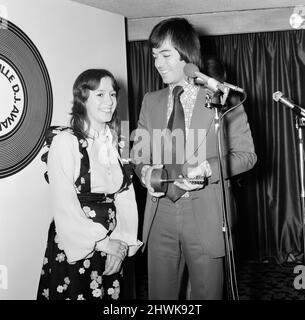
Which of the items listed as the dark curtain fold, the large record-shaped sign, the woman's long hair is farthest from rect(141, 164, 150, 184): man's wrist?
the dark curtain fold

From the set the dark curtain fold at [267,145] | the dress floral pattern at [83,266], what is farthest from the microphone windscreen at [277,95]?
the dark curtain fold at [267,145]

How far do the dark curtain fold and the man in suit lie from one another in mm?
2238

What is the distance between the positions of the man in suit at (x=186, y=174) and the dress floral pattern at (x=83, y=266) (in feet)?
0.81

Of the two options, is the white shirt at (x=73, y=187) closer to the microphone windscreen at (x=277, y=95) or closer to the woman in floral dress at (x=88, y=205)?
the woman in floral dress at (x=88, y=205)

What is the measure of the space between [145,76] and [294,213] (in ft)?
6.59

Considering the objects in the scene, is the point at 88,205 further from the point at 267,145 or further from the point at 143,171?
the point at 267,145

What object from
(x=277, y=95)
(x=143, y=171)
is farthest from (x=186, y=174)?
(x=277, y=95)

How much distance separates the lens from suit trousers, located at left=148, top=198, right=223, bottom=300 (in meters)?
1.81

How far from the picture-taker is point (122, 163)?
7.38 ft

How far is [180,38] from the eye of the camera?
198cm

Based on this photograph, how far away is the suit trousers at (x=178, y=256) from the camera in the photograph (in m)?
1.81

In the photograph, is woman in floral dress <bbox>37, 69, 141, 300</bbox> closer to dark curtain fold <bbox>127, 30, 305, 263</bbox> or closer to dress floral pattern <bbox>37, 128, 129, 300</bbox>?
dress floral pattern <bbox>37, 128, 129, 300</bbox>
